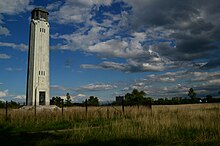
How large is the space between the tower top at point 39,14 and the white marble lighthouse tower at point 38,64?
247 millimetres

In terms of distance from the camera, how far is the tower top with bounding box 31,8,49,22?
46925mm

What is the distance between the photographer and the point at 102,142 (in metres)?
9.06

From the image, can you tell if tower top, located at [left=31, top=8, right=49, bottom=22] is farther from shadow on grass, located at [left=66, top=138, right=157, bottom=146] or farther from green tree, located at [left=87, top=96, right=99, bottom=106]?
shadow on grass, located at [left=66, top=138, right=157, bottom=146]

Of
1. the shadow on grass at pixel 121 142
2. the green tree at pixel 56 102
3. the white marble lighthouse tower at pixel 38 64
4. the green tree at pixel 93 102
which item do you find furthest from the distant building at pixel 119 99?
the white marble lighthouse tower at pixel 38 64

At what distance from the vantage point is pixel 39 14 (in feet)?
155

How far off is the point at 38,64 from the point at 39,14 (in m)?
9.74

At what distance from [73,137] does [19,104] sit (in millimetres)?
36944

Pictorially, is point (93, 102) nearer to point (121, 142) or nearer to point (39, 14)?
point (39, 14)

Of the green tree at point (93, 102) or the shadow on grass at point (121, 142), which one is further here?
the green tree at point (93, 102)

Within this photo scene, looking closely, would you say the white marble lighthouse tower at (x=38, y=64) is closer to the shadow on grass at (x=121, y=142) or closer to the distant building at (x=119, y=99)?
the distant building at (x=119, y=99)

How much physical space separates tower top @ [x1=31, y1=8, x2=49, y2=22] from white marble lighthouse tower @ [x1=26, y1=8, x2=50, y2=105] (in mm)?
247

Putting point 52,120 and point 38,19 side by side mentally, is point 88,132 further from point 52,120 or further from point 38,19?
point 38,19

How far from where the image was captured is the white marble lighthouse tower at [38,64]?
43.9 meters

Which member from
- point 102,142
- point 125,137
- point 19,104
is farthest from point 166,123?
point 19,104
